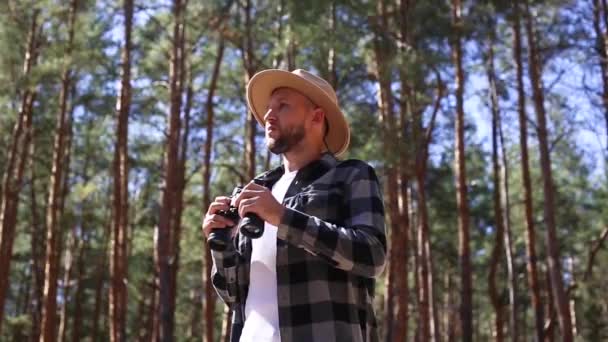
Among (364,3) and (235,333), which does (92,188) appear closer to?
(364,3)

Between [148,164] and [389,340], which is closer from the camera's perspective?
[389,340]

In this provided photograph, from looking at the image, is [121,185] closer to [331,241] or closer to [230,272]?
[230,272]

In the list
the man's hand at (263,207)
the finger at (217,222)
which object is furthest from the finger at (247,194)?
the finger at (217,222)

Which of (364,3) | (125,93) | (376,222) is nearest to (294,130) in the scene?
(376,222)

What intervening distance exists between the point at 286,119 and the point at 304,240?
426mm

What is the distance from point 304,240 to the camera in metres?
1.51

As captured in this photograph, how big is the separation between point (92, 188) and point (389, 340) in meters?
6.16

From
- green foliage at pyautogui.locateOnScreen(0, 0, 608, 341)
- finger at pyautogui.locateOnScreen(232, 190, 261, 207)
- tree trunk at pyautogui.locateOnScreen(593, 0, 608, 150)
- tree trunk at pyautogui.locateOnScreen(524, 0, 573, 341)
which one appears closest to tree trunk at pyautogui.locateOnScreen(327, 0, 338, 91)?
green foliage at pyautogui.locateOnScreen(0, 0, 608, 341)

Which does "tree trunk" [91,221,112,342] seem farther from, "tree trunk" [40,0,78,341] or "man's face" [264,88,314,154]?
"man's face" [264,88,314,154]

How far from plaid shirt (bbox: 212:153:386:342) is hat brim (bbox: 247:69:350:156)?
188 millimetres

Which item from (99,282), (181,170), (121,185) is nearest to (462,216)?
(181,170)

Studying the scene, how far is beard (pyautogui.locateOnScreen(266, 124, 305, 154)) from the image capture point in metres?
1.80

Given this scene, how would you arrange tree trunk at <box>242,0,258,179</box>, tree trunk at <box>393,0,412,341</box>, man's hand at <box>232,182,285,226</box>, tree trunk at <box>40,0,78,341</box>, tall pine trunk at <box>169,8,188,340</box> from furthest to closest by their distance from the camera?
1. tall pine trunk at <box>169,8,188,340</box>
2. tree trunk at <box>242,0,258,179</box>
3. tree trunk at <box>40,0,78,341</box>
4. tree trunk at <box>393,0,412,341</box>
5. man's hand at <box>232,182,285,226</box>

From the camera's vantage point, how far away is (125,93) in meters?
12.2
